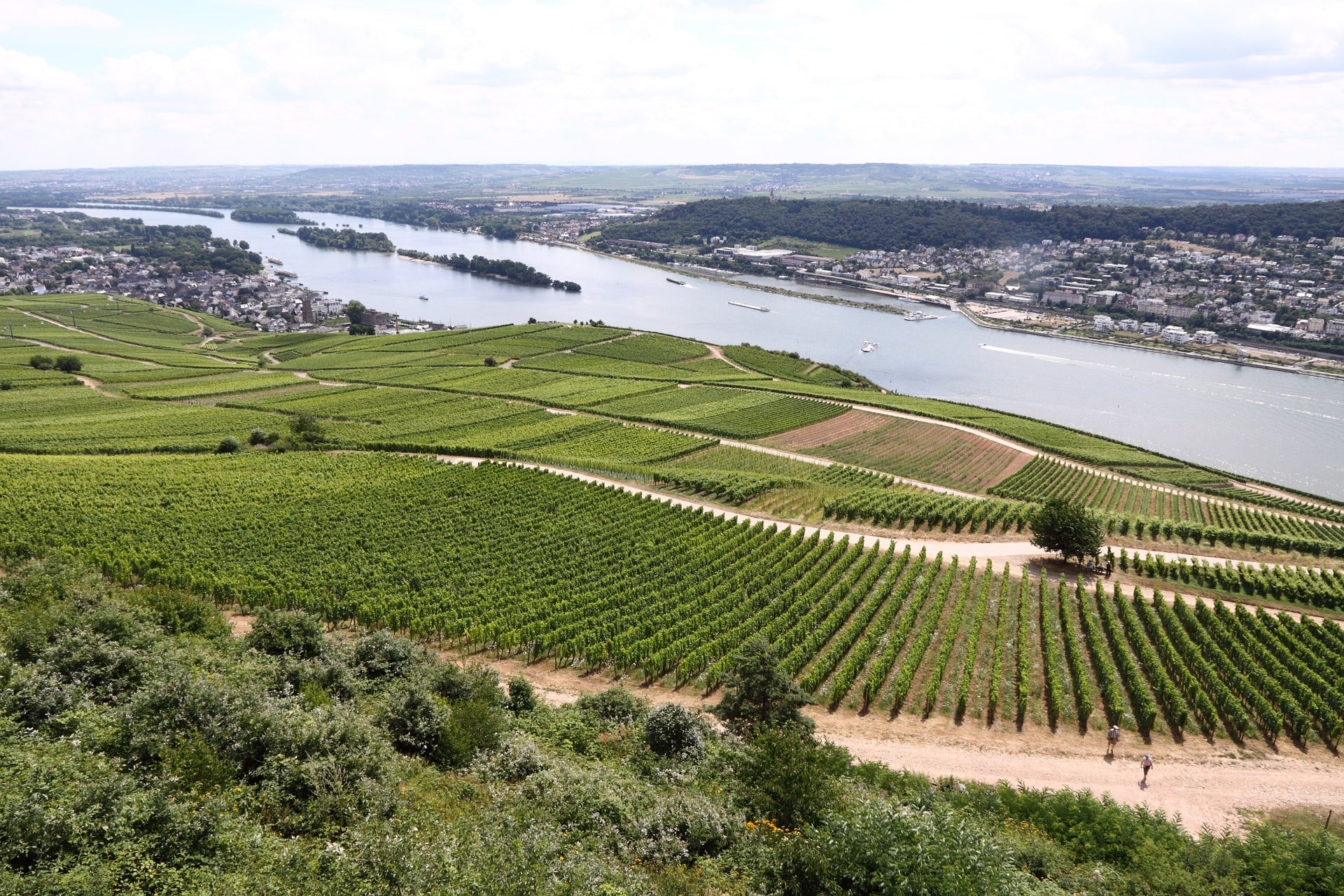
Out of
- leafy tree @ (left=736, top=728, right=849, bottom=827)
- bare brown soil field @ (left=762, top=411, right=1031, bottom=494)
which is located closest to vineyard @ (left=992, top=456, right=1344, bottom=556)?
bare brown soil field @ (left=762, top=411, right=1031, bottom=494)

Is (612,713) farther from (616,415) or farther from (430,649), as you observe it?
(616,415)

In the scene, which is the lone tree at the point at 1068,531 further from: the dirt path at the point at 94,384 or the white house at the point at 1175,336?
the white house at the point at 1175,336

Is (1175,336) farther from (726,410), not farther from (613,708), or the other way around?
(613,708)

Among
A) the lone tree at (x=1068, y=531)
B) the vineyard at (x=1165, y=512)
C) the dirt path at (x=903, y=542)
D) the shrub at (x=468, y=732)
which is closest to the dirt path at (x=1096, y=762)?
the shrub at (x=468, y=732)

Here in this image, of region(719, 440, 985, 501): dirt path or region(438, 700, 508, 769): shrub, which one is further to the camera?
region(719, 440, 985, 501): dirt path

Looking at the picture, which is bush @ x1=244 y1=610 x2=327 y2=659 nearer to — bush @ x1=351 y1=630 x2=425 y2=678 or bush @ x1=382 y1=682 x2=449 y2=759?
bush @ x1=351 y1=630 x2=425 y2=678

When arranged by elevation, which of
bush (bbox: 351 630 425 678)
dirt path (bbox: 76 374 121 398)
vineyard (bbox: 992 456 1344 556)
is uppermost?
Answer: bush (bbox: 351 630 425 678)

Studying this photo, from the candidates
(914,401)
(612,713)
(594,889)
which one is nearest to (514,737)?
(612,713)

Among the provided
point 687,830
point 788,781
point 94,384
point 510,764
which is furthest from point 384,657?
point 94,384
